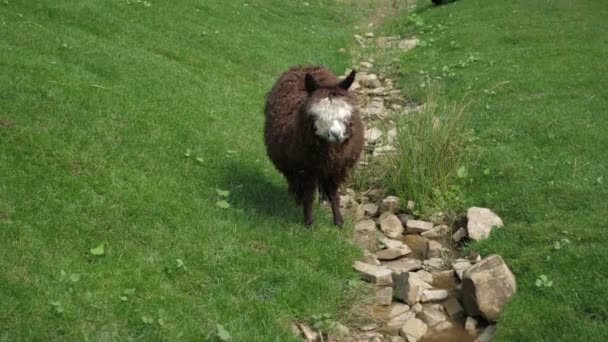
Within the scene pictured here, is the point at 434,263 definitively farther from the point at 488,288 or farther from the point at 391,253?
the point at 488,288

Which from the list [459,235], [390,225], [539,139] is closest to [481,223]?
[459,235]

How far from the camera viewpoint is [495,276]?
780 centimetres

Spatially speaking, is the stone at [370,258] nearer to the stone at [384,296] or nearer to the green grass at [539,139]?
the stone at [384,296]

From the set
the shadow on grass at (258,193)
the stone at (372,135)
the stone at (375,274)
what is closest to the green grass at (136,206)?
the shadow on grass at (258,193)

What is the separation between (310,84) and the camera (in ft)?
27.9

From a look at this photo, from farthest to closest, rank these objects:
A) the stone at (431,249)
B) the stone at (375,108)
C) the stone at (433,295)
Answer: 1. the stone at (375,108)
2. the stone at (431,249)
3. the stone at (433,295)

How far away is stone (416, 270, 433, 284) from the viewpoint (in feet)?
29.1

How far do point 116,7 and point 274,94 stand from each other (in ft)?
29.8

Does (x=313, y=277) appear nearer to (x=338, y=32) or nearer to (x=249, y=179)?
(x=249, y=179)

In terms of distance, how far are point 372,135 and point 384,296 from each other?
5287 mm

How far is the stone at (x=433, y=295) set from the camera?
8.34 meters

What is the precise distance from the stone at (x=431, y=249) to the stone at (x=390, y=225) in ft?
1.93

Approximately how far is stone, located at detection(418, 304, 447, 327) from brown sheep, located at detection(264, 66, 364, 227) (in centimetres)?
196

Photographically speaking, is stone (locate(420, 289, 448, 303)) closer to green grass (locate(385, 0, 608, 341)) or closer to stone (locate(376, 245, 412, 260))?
green grass (locate(385, 0, 608, 341))
